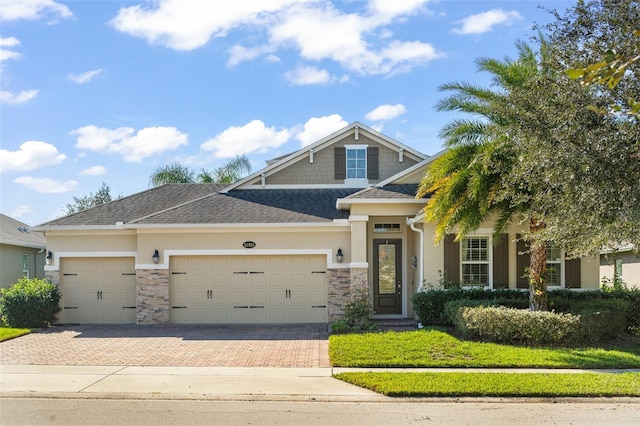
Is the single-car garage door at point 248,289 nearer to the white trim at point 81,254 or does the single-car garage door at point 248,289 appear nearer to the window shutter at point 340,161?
the white trim at point 81,254

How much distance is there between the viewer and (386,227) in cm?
1802

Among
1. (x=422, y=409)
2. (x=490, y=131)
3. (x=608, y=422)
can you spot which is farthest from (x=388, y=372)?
(x=490, y=131)

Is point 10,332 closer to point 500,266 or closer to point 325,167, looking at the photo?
point 325,167

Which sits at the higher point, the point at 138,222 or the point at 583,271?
the point at 138,222

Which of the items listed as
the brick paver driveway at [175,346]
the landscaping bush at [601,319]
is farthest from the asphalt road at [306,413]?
the landscaping bush at [601,319]

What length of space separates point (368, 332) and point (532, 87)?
741cm

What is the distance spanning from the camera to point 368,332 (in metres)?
15.0

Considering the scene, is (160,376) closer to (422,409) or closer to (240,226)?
(422,409)

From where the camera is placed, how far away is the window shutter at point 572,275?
16203mm

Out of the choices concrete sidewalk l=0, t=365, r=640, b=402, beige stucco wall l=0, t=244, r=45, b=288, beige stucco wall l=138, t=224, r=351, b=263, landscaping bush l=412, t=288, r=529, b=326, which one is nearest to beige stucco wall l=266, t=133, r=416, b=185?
beige stucco wall l=138, t=224, r=351, b=263

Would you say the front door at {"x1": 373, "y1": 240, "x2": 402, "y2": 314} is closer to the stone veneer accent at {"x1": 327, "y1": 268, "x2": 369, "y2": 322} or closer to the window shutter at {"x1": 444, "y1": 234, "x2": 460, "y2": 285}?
the stone veneer accent at {"x1": 327, "y1": 268, "x2": 369, "y2": 322}

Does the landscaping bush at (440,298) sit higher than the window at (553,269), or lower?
lower

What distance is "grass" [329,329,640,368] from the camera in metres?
11.0

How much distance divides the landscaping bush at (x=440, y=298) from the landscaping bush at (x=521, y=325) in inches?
79.3
